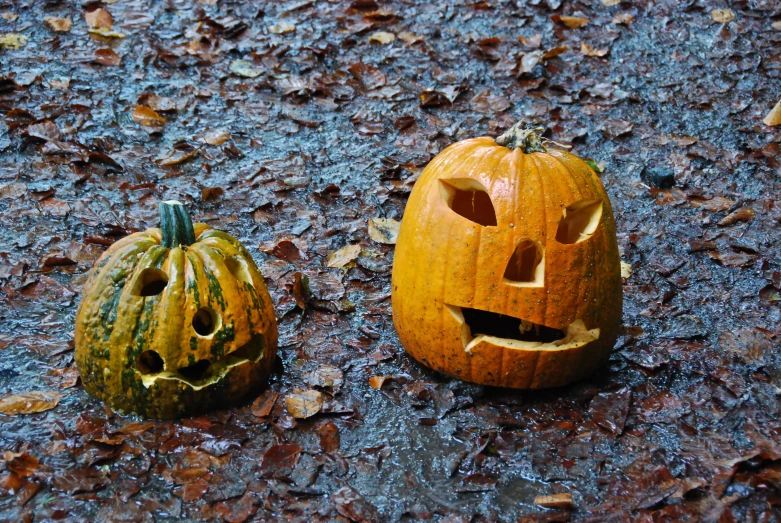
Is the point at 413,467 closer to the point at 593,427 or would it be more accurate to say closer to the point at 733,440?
the point at 593,427

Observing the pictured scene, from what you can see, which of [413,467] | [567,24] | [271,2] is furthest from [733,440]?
[271,2]

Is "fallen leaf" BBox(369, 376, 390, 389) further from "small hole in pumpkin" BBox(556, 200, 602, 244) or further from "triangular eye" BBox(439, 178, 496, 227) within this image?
"small hole in pumpkin" BBox(556, 200, 602, 244)

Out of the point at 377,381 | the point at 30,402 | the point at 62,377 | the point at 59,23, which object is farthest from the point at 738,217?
the point at 59,23

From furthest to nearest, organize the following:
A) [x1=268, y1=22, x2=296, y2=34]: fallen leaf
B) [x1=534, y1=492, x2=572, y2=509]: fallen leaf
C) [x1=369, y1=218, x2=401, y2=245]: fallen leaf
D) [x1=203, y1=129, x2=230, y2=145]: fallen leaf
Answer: [x1=268, y1=22, x2=296, y2=34]: fallen leaf, [x1=203, y1=129, x2=230, y2=145]: fallen leaf, [x1=369, y1=218, x2=401, y2=245]: fallen leaf, [x1=534, y1=492, x2=572, y2=509]: fallen leaf

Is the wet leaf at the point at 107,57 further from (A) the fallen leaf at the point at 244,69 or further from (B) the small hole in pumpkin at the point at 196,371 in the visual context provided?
(B) the small hole in pumpkin at the point at 196,371

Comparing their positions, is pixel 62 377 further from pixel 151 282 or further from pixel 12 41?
pixel 12 41

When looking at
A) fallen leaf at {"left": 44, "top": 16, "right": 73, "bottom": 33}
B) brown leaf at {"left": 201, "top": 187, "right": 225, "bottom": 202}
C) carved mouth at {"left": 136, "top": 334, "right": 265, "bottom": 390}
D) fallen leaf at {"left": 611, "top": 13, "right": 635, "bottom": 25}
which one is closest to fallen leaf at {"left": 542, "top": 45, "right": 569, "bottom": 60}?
fallen leaf at {"left": 611, "top": 13, "right": 635, "bottom": 25}

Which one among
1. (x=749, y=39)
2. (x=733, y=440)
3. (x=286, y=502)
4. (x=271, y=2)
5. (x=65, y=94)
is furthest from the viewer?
(x=271, y=2)

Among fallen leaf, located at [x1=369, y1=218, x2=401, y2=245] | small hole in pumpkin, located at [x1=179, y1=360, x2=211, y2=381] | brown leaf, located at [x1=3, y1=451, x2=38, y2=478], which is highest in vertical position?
small hole in pumpkin, located at [x1=179, y1=360, x2=211, y2=381]
